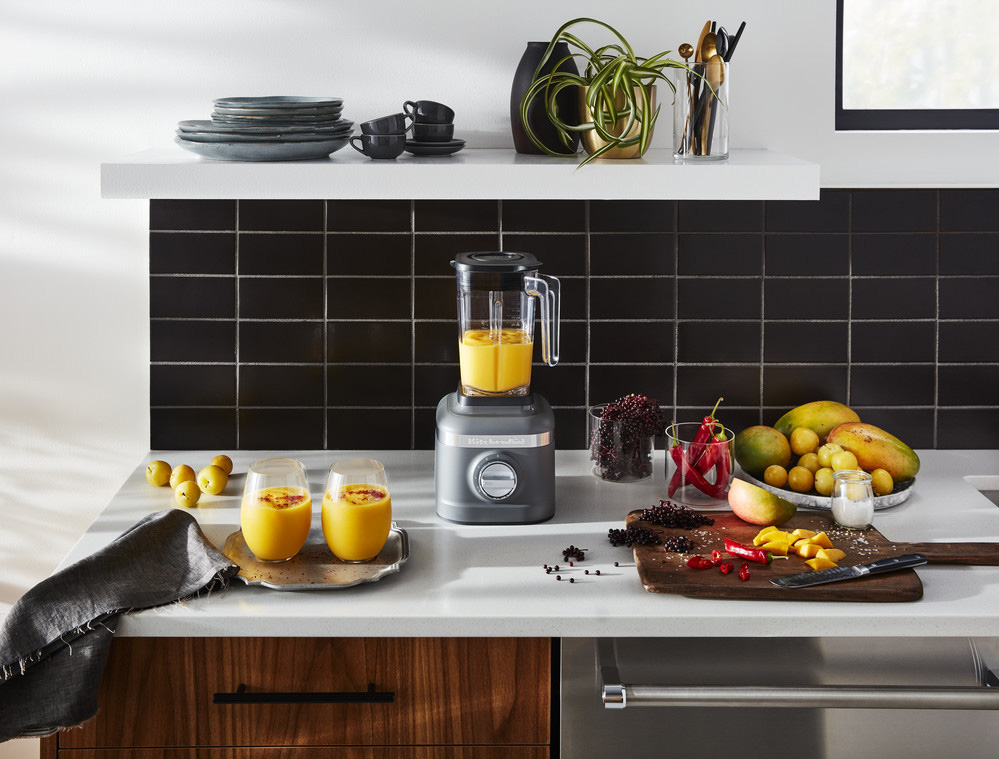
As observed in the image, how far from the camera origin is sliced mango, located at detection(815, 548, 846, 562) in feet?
5.28

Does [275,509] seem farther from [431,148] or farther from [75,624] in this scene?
[431,148]

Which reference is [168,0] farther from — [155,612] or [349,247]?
[155,612]

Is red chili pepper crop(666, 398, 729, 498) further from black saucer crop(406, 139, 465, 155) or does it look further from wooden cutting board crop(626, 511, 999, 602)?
black saucer crop(406, 139, 465, 155)

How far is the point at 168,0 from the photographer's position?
82.6 inches

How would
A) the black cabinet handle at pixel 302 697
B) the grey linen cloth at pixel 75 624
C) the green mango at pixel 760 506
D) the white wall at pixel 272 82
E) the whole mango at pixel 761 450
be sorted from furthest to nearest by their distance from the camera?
the white wall at pixel 272 82, the whole mango at pixel 761 450, the green mango at pixel 760 506, the black cabinet handle at pixel 302 697, the grey linen cloth at pixel 75 624

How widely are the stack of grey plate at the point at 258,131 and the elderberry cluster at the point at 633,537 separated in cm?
82

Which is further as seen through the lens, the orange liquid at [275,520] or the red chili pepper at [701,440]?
the red chili pepper at [701,440]

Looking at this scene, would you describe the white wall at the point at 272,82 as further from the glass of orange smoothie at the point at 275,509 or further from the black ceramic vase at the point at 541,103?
the glass of orange smoothie at the point at 275,509

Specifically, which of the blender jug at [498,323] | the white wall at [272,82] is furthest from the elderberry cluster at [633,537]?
the white wall at [272,82]

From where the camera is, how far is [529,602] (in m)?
1.52

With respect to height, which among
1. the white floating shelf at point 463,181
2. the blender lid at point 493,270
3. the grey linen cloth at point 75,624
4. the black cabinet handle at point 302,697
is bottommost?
the black cabinet handle at point 302,697

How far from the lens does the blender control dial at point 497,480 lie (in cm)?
178

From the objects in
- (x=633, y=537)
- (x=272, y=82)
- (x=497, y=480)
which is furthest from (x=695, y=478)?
(x=272, y=82)

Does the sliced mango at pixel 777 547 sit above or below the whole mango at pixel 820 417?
below
